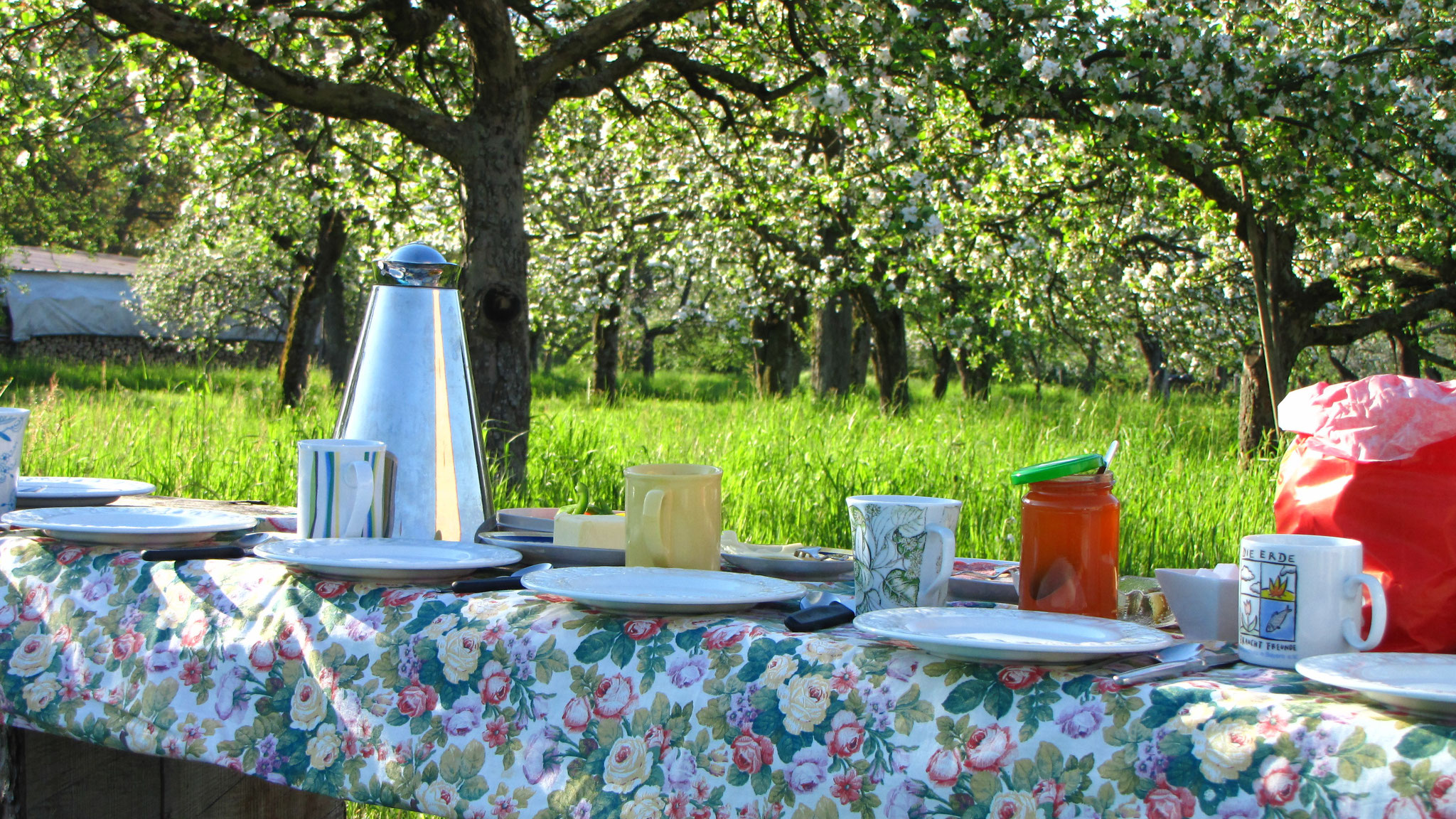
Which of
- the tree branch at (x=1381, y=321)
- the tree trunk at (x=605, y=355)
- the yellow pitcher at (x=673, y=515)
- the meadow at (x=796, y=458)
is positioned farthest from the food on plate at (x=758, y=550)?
the tree trunk at (x=605, y=355)

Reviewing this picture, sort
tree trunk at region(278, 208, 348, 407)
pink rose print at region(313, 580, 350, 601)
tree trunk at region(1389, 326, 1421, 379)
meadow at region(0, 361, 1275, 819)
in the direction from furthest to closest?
tree trunk at region(278, 208, 348, 407) → tree trunk at region(1389, 326, 1421, 379) → meadow at region(0, 361, 1275, 819) → pink rose print at region(313, 580, 350, 601)

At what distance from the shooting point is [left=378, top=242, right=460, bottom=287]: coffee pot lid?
1671 millimetres

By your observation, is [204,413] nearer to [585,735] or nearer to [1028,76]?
[1028,76]

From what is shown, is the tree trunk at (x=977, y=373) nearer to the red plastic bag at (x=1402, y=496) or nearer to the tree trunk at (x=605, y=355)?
the tree trunk at (x=605, y=355)

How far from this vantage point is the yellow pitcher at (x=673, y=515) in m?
1.31

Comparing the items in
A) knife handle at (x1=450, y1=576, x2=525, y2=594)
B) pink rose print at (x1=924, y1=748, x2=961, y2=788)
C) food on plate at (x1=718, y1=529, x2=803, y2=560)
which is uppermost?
food on plate at (x1=718, y1=529, x2=803, y2=560)

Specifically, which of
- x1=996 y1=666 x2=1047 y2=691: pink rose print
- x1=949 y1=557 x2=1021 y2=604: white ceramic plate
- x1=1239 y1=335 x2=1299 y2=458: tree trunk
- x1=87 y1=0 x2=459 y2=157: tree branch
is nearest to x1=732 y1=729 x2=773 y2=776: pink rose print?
x1=996 y1=666 x2=1047 y2=691: pink rose print

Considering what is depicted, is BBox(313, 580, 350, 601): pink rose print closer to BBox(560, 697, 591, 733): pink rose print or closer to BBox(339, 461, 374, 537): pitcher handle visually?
BBox(339, 461, 374, 537): pitcher handle

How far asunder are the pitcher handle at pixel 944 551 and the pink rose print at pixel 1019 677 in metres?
0.22

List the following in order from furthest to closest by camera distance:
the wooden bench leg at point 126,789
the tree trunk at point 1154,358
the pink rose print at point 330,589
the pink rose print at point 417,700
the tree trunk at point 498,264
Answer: the tree trunk at point 1154,358 < the tree trunk at point 498,264 < the wooden bench leg at point 126,789 < the pink rose print at point 330,589 < the pink rose print at point 417,700

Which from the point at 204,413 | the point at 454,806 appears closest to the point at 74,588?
the point at 454,806

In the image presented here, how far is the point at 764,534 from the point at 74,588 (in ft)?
9.67

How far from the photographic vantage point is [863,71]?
4.58 meters

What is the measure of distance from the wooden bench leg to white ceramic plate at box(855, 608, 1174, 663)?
49.9 inches
